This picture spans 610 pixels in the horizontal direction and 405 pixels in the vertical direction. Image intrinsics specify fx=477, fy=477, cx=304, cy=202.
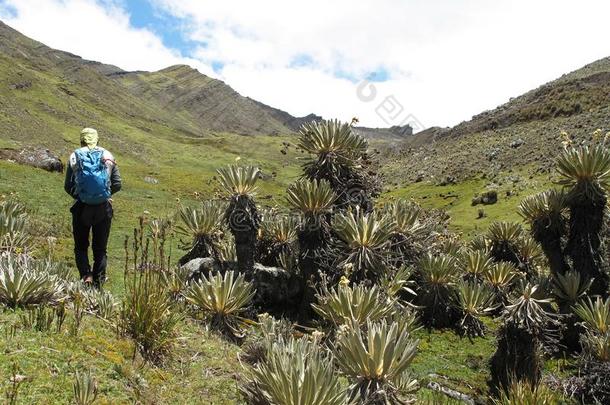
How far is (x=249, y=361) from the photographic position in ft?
21.8

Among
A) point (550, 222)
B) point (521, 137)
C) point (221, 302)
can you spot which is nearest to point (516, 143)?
point (521, 137)

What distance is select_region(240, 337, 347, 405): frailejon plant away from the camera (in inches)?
168

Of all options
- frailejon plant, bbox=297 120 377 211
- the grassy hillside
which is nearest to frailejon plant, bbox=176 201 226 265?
the grassy hillside

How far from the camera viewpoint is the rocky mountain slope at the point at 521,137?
134ft

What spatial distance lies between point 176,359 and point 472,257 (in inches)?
328

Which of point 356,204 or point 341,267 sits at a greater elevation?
point 356,204

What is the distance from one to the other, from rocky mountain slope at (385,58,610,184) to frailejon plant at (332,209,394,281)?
27.1 m

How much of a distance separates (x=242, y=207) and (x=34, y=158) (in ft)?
76.1

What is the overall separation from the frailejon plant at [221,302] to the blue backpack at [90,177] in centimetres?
215

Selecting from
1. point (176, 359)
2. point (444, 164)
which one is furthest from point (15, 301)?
point (444, 164)

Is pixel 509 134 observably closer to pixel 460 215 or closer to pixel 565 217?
pixel 460 215

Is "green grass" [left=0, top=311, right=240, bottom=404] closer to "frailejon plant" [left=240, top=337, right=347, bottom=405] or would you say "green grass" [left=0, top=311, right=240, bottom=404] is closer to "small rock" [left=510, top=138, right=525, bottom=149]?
"frailejon plant" [left=240, top=337, right=347, bottom=405]

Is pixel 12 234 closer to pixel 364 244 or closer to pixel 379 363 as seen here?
pixel 364 244

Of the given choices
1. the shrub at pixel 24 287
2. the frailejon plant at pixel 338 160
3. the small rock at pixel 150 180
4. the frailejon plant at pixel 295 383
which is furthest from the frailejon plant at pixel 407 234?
the small rock at pixel 150 180
